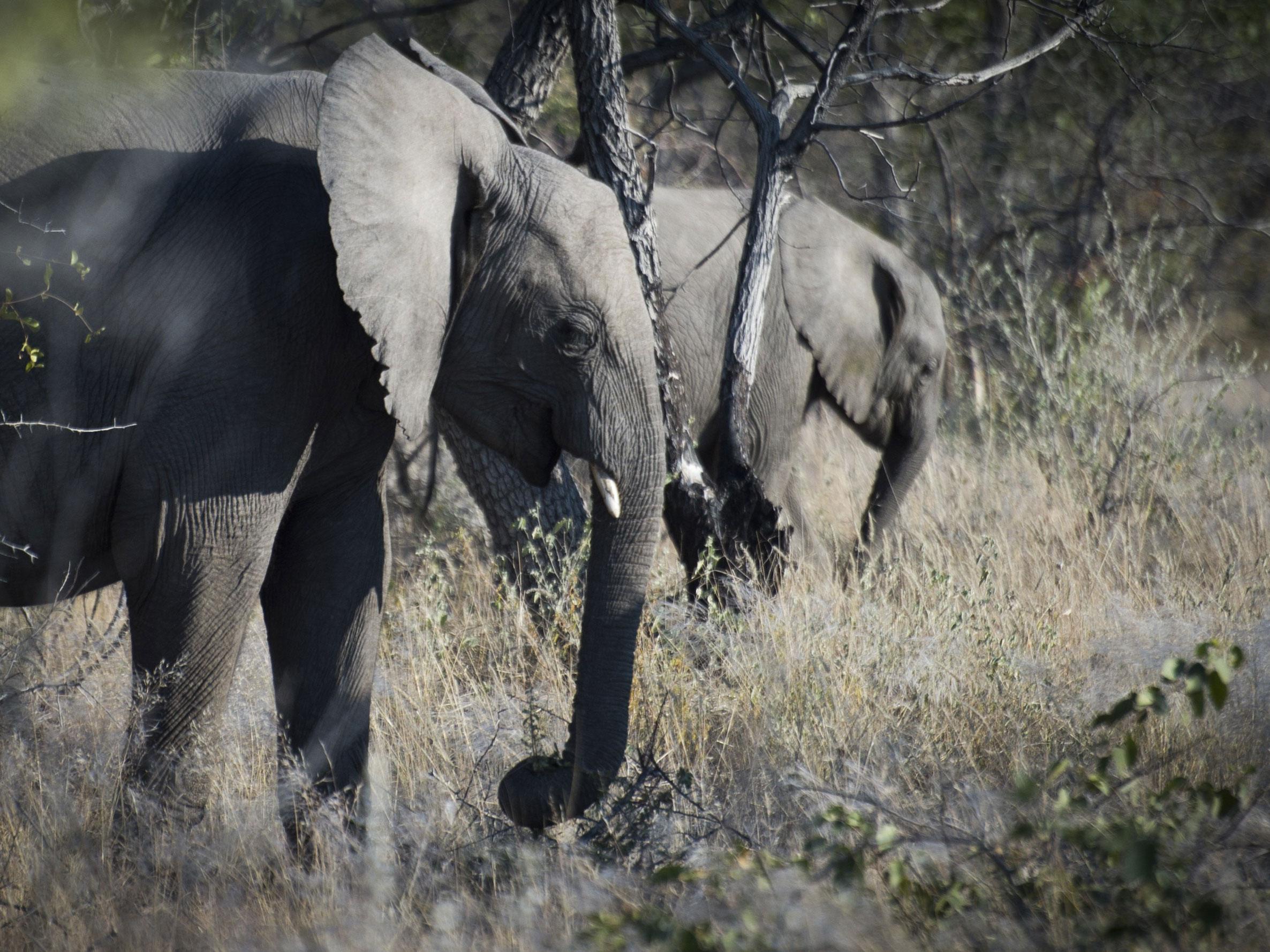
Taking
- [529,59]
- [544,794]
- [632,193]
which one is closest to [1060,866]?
[544,794]

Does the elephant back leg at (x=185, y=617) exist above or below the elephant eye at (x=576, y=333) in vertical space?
below

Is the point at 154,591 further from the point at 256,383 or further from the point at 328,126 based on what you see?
the point at 328,126

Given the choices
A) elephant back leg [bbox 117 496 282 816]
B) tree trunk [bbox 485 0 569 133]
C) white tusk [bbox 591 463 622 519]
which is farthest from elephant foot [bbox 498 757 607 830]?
tree trunk [bbox 485 0 569 133]

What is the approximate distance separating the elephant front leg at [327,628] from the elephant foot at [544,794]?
2.52 ft

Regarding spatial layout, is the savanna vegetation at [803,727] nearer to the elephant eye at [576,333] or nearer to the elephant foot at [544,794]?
the elephant foot at [544,794]

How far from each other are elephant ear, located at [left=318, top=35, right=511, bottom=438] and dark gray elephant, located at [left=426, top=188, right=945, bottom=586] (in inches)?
132

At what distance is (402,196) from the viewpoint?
3.37 m

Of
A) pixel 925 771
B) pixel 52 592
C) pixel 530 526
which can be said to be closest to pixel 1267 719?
pixel 925 771

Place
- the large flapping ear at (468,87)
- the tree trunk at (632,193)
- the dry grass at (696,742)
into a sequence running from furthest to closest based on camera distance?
the tree trunk at (632,193)
the large flapping ear at (468,87)
the dry grass at (696,742)

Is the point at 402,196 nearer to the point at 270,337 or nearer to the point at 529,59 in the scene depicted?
the point at 270,337

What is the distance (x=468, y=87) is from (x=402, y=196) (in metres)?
0.69

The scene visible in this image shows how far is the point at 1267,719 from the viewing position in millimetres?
4133

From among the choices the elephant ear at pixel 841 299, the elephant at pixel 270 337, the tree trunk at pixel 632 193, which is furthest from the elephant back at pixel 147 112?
the elephant ear at pixel 841 299

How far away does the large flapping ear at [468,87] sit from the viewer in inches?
153
